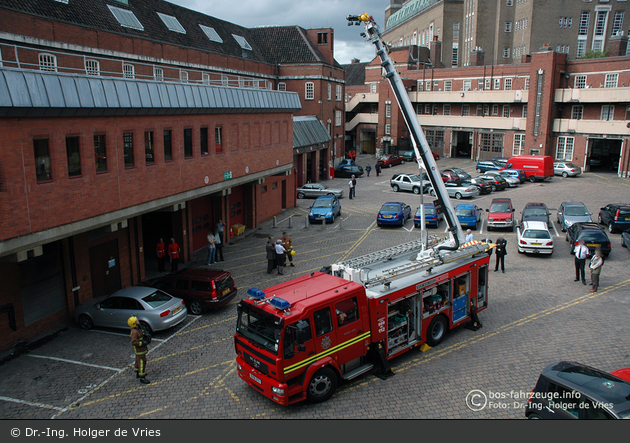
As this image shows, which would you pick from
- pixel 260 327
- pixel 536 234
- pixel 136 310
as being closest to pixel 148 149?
pixel 136 310

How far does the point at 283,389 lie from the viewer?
9.91m

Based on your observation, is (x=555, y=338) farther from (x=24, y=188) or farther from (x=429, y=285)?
(x=24, y=188)

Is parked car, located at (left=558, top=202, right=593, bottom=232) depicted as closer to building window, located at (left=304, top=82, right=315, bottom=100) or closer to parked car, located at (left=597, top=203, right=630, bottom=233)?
parked car, located at (left=597, top=203, right=630, bottom=233)

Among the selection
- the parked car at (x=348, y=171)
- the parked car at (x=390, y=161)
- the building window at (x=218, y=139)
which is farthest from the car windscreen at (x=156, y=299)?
the parked car at (x=390, y=161)

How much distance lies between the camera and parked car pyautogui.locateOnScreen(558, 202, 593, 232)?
85.5 feet

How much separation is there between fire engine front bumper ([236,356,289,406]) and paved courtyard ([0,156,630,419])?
1.87ft

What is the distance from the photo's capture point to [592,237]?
858 inches

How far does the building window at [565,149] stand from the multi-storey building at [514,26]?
17.3m

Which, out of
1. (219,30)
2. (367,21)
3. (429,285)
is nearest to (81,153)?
(367,21)

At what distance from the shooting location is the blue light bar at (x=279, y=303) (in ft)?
32.9

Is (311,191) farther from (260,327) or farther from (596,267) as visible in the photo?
(260,327)

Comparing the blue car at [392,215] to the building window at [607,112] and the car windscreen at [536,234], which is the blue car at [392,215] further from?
the building window at [607,112]

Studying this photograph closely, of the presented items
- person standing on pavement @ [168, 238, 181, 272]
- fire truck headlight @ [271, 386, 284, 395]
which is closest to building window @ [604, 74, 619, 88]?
person standing on pavement @ [168, 238, 181, 272]

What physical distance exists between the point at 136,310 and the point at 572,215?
23.3 metres
